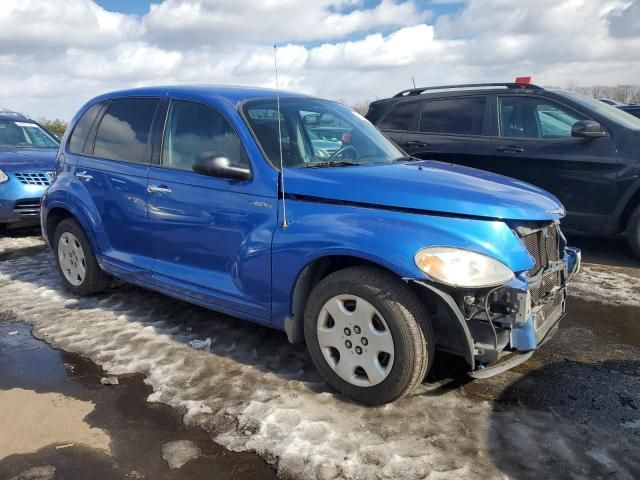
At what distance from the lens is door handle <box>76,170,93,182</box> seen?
15.3 ft

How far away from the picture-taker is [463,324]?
9.23ft

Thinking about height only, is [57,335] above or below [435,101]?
below

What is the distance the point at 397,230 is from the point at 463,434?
3.59 feet

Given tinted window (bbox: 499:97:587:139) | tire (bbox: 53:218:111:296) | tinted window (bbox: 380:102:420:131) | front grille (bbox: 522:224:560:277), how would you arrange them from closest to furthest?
front grille (bbox: 522:224:560:277) < tire (bbox: 53:218:111:296) < tinted window (bbox: 499:97:587:139) < tinted window (bbox: 380:102:420:131)

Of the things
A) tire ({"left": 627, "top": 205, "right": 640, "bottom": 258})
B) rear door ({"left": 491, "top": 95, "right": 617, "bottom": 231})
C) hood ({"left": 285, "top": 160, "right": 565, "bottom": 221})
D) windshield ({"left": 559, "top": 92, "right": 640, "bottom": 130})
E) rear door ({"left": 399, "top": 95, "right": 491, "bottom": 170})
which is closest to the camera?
hood ({"left": 285, "top": 160, "right": 565, "bottom": 221})

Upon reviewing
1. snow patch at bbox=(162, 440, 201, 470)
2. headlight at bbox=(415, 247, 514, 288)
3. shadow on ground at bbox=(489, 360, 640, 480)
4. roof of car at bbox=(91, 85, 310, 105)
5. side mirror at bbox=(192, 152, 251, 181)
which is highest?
roof of car at bbox=(91, 85, 310, 105)

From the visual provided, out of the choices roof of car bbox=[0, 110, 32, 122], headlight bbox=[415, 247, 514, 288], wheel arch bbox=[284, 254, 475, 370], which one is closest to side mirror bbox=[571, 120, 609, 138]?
headlight bbox=[415, 247, 514, 288]

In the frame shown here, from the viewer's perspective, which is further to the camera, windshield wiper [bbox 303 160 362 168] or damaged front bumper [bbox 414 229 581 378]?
windshield wiper [bbox 303 160 362 168]

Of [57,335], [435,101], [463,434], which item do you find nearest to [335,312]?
[463,434]

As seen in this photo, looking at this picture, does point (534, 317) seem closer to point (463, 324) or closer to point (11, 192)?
point (463, 324)

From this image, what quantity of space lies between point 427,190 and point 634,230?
3806 millimetres

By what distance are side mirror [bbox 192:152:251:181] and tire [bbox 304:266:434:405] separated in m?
0.89

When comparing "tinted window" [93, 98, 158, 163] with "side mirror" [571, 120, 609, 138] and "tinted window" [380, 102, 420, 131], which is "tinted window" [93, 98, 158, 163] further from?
"side mirror" [571, 120, 609, 138]

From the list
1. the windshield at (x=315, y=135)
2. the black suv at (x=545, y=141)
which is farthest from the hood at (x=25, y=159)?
the windshield at (x=315, y=135)
